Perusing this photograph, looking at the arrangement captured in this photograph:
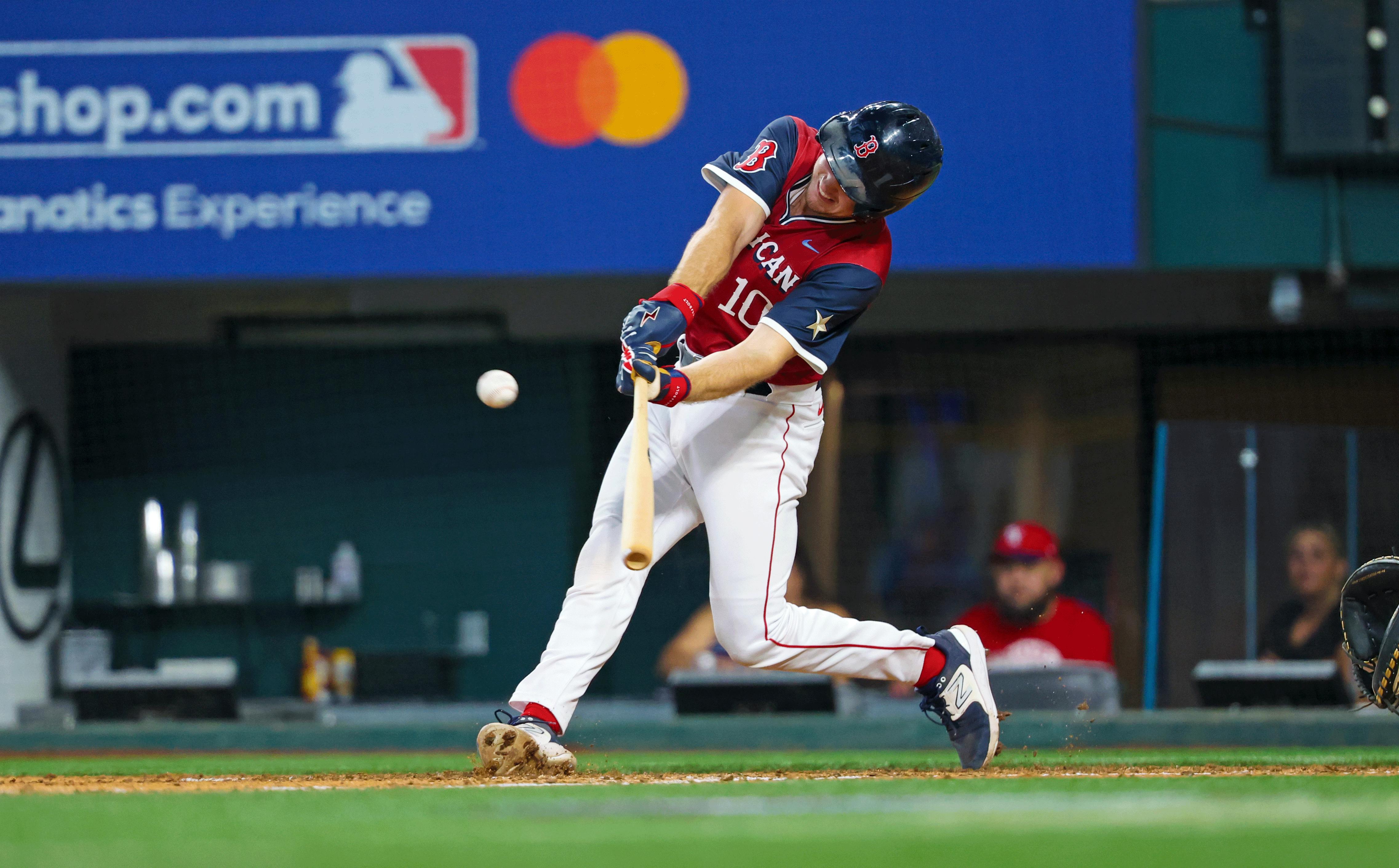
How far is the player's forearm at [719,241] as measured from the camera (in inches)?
128

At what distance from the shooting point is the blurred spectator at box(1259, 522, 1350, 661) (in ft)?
20.0

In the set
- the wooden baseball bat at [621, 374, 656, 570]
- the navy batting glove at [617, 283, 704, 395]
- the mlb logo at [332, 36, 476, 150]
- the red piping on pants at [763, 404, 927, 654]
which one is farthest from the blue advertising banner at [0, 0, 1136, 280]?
the wooden baseball bat at [621, 374, 656, 570]

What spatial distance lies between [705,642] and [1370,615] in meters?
3.65

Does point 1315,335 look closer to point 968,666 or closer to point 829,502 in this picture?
point 829,502

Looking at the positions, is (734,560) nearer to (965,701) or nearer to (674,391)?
(674,391)

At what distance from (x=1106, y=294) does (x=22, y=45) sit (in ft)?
16.8

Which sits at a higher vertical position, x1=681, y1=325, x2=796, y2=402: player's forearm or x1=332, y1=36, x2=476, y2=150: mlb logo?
x1=332, y1=36, x2=476, y2=150: mlb logo

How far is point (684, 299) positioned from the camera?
3.21 meters

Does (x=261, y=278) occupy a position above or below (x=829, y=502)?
above

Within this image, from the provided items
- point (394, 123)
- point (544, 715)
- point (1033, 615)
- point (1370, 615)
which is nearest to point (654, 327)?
point (544, 715)

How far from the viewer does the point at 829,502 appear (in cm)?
804

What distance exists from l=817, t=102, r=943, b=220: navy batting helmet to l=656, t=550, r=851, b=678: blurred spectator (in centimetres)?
340

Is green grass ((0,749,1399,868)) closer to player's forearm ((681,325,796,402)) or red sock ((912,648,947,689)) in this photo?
red sock ((912,648,947,689))

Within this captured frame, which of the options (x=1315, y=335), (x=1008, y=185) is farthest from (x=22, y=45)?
(x=1315, y=335)
